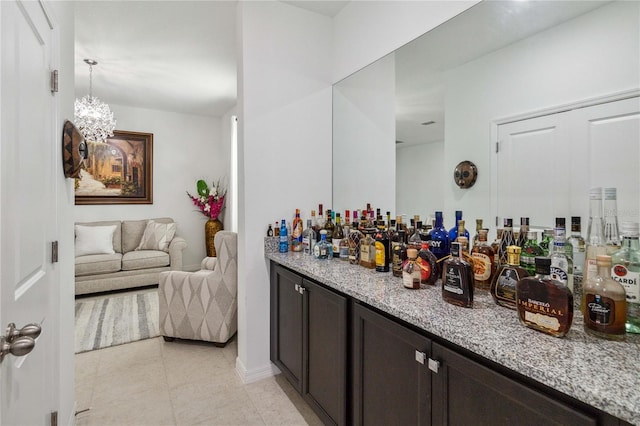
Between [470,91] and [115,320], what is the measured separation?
384 cm

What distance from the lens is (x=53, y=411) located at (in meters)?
1.42

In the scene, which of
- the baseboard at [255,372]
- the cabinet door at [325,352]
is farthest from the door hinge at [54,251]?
the baseboard at [255,372]

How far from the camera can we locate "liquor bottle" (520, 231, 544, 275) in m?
1.15

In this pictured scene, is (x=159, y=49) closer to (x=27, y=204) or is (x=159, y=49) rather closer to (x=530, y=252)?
(x=27, y=204)

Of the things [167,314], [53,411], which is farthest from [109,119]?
[53,411]

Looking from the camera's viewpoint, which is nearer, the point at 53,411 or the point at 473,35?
the point at 53,411

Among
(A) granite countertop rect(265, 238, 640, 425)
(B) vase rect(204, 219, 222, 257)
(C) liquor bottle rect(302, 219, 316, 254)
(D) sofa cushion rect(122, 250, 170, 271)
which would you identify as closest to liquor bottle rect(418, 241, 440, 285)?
(A) granite countertop rect(265, 238, 640, 425)

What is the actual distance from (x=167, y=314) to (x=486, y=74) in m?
2.94

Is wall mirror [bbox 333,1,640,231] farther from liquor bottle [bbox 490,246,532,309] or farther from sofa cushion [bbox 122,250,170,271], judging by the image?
sofa cushion [bbox 122,250,170,271]

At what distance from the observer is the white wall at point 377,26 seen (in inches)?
68.7

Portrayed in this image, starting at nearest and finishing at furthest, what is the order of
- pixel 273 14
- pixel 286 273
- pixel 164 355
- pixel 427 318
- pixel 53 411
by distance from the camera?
pixel 427 318 < pixel 53 411 < pixel 286 273 < pixel 273 14 < pixel 164 355

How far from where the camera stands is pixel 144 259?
4.49 meters

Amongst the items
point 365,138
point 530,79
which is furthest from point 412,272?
point 365,138

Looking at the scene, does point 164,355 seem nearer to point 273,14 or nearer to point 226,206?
point 273,14
